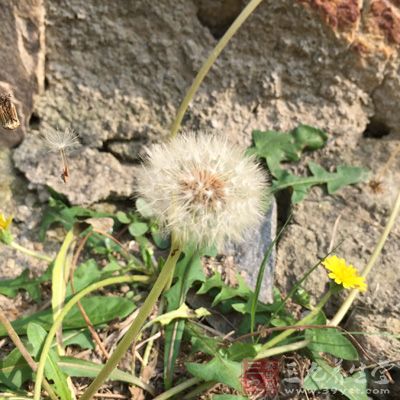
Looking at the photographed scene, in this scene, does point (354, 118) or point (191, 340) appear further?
point (354, 118)

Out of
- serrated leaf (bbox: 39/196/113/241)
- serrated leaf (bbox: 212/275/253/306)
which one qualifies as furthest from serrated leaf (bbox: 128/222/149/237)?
serrated leaf (bbox: 212/275/253/306)

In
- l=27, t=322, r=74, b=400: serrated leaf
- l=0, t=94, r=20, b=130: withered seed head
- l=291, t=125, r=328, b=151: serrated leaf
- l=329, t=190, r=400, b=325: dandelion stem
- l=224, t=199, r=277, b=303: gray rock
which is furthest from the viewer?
l=291, t=125, r=328, b=151: serrated leaf

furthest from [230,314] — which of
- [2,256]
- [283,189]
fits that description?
[2,256]

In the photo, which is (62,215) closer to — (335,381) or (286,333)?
(286,333)

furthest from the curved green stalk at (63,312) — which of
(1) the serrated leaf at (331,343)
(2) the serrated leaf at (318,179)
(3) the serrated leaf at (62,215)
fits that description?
(2) the serrated leaf at (318,179)

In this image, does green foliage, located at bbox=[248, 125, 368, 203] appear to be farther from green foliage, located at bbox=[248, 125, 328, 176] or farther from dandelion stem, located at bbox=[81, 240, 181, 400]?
dandelion stem, located at bbox=[81, 240, 181, 400]

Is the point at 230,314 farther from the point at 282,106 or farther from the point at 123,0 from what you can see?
the point at 123,0

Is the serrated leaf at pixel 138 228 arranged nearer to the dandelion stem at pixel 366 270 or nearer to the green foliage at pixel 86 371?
the green foliage at pixel 86 371
